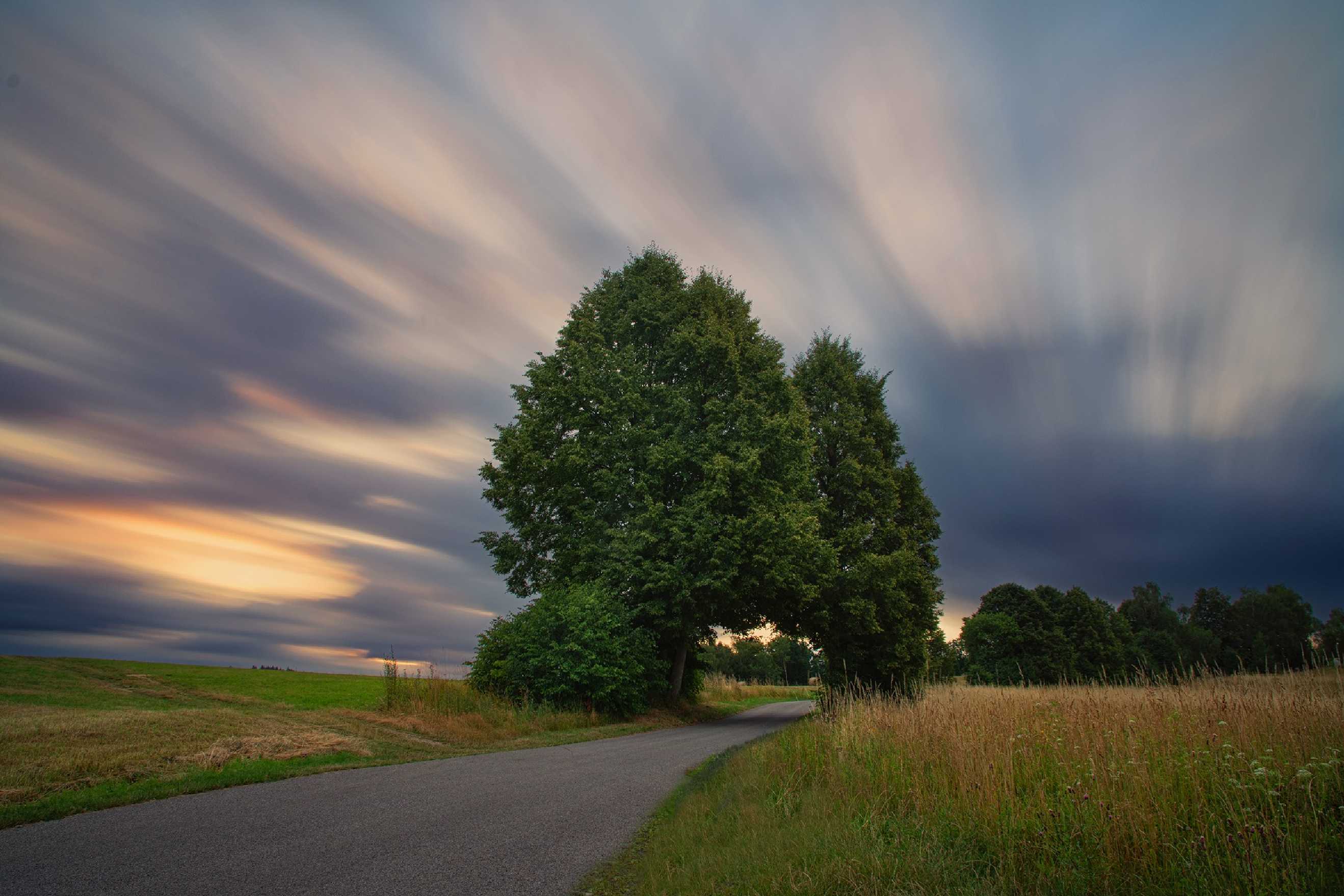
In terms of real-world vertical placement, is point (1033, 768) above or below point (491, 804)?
above

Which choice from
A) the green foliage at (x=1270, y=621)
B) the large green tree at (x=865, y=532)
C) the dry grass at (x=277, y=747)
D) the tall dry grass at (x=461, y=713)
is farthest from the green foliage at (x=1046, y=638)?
the dry grass at (x=277, y=747)

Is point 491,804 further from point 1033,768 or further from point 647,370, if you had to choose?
point 647,370

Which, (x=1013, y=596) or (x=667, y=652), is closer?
(x=667, y=652)

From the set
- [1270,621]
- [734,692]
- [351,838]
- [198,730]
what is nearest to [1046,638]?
[1270,621]

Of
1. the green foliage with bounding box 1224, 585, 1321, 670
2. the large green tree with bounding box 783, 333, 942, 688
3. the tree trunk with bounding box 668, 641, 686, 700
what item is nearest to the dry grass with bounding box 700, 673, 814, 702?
the tree trunk with bounding box 668, 641, 686, 700

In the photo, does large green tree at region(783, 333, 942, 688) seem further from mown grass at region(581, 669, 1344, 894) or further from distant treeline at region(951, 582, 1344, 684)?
distant treeline at region(951, 582, 1344, 684)

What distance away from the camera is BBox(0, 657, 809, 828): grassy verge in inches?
307

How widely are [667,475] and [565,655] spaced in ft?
24.8

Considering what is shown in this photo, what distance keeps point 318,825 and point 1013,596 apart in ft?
252

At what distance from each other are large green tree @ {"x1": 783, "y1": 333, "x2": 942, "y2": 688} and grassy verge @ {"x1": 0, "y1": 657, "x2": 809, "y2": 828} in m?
7.23

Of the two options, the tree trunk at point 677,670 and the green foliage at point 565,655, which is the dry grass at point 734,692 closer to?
the tree trunk at point 677,670

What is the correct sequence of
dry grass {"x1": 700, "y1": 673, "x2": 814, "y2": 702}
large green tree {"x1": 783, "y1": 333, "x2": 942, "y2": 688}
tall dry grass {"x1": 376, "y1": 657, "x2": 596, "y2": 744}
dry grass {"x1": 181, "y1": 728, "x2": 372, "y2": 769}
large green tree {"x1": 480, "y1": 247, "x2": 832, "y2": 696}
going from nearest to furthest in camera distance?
dry grass {"x1": 181, "y1": 728, "x2": 372, "y2": 769}
tall dry grass {"x1": 376, "y1": 657, "x2": 596, "y2": 744}
large green tree {"x1": 480, "y1": 247, "x2": 832, "y2": 696}
large green tree {"x1": 783, "y1": 333, "x2": 942, "y2": 688}
dry grass {"x1": 700, "y1": 673, "x2": 814, "y2": 702}

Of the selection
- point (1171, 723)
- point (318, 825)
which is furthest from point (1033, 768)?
point (318, 825)

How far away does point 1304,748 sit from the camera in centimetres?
585
